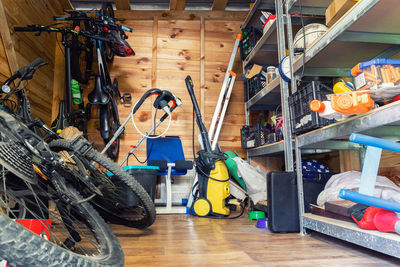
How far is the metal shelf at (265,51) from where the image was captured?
7.27ft

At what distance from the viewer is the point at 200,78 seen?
10.2 feet

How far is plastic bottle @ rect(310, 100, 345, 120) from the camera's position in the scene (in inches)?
45.9

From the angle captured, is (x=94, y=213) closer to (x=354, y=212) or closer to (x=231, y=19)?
(x=354, y=212)

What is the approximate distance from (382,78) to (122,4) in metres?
2.80

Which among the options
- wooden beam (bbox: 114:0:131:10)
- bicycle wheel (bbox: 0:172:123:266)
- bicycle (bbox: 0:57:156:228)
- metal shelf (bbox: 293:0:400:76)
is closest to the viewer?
bicycle wheel (bbox: 0:172:123:266)

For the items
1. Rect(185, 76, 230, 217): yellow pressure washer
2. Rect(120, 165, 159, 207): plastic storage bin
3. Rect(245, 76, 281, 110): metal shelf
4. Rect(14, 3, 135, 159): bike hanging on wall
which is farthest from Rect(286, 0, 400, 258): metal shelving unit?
Rect(14, 3, 135, 159): bike hanging on wall

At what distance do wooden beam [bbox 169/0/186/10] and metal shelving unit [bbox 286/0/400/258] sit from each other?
160 cm

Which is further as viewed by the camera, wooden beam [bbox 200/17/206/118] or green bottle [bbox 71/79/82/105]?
wooden beam [bbox 200/17/206/118]

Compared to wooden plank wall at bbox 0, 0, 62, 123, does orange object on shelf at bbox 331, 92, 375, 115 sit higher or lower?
lower

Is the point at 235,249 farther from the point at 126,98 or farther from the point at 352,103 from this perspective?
the point at 126,98

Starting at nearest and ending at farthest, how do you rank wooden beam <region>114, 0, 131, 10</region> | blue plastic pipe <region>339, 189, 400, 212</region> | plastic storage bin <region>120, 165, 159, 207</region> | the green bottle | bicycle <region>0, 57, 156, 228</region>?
blue plastic pipe <region>339, 189, 400, 212</region>, bicycle <region>0, 57, 156, 228</region>, plastic storage bin <region>120, 165, 159, 207</region>, the green bottle, wooden beam <region>114, 0, 131, 10</region>

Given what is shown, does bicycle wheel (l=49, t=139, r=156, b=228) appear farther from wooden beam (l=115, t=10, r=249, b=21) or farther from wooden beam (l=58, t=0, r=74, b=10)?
wooden beam (l=58, t=0, r=74, b=10)

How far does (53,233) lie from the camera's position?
33.6 inches

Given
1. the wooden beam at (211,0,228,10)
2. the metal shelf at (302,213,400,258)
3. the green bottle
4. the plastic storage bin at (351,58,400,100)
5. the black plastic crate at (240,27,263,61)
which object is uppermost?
the wooden beam at (211,0,228,10)
